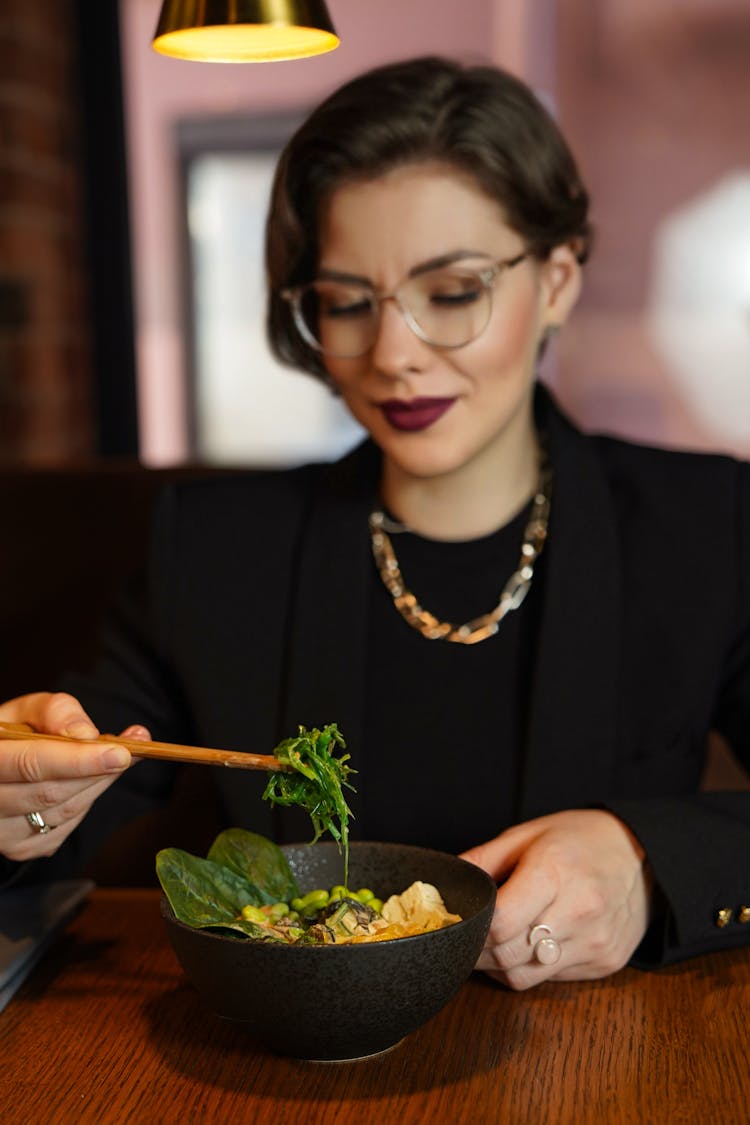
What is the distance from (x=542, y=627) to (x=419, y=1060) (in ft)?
2.41

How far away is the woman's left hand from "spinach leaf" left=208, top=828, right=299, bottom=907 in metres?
0.18

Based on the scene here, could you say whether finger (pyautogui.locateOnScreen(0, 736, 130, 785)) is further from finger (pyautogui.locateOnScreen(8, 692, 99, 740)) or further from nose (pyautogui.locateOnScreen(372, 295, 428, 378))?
nose (pyautogui.locateOnScreen(372, 295, 428, 378))

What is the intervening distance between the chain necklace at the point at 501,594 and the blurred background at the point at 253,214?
1658mm

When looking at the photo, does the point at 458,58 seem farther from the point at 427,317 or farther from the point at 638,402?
the point at 638,402

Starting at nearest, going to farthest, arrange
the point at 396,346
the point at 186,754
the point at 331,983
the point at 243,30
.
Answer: the point at 331,983, the point at 186,754, the point at 243,30, the point at 396,346

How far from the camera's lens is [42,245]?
138 inches

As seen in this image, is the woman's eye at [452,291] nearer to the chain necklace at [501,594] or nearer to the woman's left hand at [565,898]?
the chain necklace at [501,594]

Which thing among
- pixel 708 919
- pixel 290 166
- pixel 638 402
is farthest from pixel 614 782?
pixel 638 402

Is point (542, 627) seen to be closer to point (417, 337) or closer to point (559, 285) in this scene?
point (417, 337)

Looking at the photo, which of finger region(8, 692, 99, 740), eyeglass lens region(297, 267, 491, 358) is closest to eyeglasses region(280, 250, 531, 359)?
eyeglass lens region(297, 267, 491, 358)

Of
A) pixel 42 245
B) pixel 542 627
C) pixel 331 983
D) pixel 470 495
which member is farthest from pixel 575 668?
pixel 42 245

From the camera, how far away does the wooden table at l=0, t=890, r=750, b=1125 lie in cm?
99

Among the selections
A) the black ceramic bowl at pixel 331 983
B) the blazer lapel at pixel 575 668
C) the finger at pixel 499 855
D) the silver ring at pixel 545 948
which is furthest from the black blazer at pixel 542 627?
the black ceramic bowl at pixel 331 983

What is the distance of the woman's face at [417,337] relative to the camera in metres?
1.67
